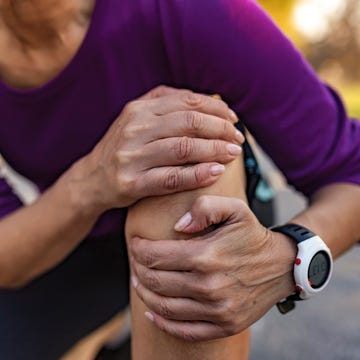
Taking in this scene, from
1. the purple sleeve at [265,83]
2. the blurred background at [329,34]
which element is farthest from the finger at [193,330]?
the blurred background at [329,34]

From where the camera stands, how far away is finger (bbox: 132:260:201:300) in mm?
921

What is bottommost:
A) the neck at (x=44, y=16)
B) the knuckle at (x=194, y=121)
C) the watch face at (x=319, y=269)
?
the watch face at (x=319, y=269)

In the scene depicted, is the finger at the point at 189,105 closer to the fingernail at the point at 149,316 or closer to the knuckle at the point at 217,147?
the knuckle at the point at 217,147

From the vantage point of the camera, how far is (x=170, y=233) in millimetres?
952

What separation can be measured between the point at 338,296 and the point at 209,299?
1200 millimetres

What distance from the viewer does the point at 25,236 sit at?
118 cm

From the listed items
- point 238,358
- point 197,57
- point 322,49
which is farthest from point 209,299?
point 322,49

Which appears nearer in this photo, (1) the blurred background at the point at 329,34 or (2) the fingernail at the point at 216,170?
(2) the fingernail at the point at 216,170

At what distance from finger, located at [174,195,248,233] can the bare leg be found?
2cm

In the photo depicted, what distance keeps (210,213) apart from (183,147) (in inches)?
3.6

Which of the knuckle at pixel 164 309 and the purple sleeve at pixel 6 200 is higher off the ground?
the purple sleeve at pixel 6 200

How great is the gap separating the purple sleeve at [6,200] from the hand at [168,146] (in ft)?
1.15

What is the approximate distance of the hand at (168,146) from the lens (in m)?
0.94

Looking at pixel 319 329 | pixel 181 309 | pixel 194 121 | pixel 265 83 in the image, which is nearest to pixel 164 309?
pixel 181 309
